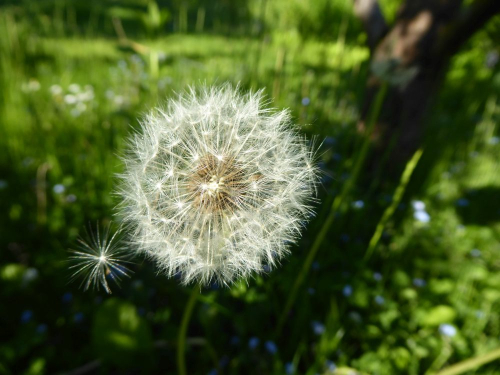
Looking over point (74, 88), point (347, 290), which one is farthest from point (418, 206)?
point (74, 88)

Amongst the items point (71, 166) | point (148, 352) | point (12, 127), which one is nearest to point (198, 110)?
point (148, 352)

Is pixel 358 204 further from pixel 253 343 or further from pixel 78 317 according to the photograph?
pixel 78 317

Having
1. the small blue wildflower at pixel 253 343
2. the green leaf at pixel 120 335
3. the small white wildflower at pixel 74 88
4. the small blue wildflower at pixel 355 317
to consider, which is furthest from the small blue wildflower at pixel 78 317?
the small white wildflower at pixel 74 88

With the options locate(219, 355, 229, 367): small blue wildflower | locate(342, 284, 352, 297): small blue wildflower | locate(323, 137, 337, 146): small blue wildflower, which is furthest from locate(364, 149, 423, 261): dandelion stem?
locate(323, 137, 337, 146): small blue wildflower

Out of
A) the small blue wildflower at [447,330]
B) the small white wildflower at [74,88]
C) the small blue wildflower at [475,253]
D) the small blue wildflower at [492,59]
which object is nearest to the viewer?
the small blue wildflower at [447,330]

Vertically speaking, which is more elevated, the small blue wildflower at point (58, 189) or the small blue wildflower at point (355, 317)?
the small blue wildflower at point (58, 189)

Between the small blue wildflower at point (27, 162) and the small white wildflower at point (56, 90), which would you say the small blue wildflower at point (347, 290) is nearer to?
the small blue wildflower at point (27, 162)
